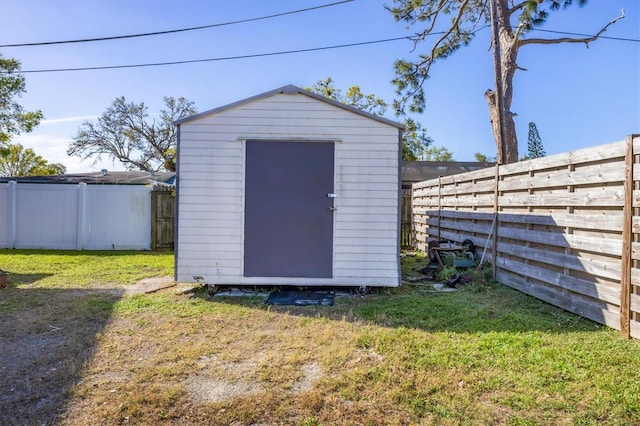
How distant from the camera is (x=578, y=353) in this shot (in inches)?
112

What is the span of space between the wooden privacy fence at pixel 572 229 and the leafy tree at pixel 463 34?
451cm

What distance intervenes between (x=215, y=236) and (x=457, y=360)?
324cm

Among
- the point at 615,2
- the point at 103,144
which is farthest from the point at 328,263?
the point at 103,144

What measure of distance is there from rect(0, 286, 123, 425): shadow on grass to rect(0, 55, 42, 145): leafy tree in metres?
9.93

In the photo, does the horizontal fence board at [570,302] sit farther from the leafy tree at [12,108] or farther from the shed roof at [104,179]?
the leafy tree at [12,108]

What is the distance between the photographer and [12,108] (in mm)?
12508

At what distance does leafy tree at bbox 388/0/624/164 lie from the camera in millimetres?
9219

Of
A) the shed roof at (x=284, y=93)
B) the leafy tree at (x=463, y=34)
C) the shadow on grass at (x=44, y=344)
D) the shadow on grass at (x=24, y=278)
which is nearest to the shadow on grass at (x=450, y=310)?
the shadow on grass at (x=44, y=344)

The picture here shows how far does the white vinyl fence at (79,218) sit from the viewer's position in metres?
9.70

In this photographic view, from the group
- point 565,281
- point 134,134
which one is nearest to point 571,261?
point 565,281

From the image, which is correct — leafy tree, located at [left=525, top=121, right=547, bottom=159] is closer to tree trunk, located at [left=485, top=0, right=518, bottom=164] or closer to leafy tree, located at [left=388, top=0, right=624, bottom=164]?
leafy tree, located at [left=388, top=0, right=624, bottom=164]

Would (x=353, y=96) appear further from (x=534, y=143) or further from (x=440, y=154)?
(x=534, y=143)

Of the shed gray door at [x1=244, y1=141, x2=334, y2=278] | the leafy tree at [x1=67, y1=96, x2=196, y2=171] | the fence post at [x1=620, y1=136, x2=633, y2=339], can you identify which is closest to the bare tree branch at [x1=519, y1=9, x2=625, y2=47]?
the shed gray door at [x1=244, y1=141, x2=334, y2=278]

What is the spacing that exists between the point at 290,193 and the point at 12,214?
878cm
